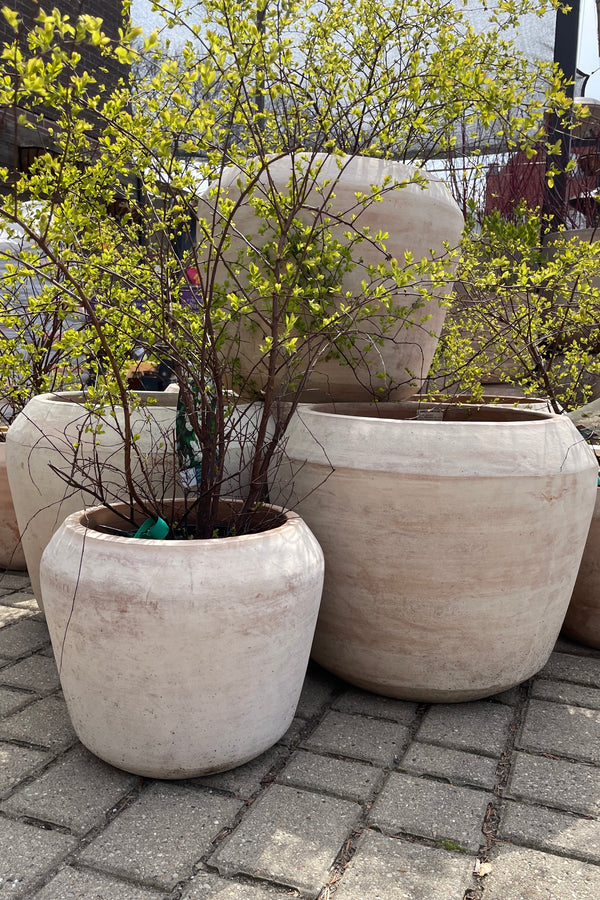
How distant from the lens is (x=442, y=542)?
2.21 meters

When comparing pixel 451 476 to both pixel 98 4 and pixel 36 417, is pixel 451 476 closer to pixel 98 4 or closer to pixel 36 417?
pixel 36 417

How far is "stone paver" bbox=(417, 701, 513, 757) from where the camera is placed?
2178mm

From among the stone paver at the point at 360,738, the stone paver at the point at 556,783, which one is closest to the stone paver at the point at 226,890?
the stone paver at the point at 360,738

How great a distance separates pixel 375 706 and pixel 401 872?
0.76 metres

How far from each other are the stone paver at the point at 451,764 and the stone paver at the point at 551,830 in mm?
128

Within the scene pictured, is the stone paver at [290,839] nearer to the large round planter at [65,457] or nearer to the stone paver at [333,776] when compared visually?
the stone paver at [333,776]

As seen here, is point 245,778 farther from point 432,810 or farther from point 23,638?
point 23,638

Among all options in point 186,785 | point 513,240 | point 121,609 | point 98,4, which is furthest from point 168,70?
point 98,4

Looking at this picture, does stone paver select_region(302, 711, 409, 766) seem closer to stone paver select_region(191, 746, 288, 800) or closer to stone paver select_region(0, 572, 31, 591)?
stone paver select_region(191, 746, 288, 800)

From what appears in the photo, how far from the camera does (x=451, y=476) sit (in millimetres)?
2180

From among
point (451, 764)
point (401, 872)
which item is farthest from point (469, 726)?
point (401, 872)

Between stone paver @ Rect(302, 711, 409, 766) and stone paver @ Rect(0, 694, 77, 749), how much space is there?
0.69 m

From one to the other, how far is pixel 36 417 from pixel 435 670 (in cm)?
164

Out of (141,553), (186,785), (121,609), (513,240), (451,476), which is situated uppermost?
(513,240)
